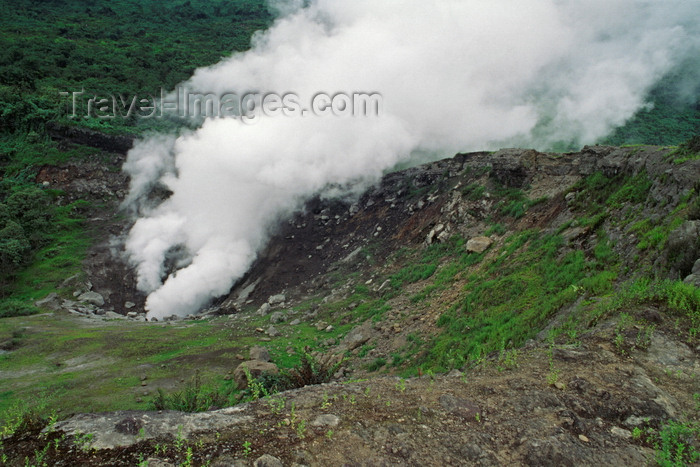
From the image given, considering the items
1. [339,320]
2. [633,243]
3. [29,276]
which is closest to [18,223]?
[29,276]

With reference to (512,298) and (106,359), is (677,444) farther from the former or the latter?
(106,359)

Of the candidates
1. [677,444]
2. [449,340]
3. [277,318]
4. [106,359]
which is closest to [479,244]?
[449,340]

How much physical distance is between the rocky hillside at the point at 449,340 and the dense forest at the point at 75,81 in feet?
26.9

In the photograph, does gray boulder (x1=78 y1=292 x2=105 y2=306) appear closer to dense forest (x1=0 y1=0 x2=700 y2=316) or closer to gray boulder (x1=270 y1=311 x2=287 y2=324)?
dense forest (x1=0 y1=0 x2=700 y2=316)

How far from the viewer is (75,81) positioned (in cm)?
4444

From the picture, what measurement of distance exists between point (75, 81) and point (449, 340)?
5671 cm

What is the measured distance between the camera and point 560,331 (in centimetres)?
564

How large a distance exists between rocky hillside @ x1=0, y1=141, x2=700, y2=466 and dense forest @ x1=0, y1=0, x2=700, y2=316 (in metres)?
8.20

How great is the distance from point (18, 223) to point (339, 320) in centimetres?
3001

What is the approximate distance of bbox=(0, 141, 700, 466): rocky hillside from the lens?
3.10 metres

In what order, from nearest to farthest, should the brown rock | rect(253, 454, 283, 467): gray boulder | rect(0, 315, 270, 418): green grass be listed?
rect(253, 454, 283, 467): gray boulder, rect(0, 315, 270, 418): green grass, the brown rock

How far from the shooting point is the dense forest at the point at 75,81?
1052 inches

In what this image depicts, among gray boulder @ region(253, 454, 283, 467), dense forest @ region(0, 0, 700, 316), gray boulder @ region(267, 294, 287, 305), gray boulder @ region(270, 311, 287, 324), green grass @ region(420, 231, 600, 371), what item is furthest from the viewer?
dense forest @ region(0, 0, 700, 316)

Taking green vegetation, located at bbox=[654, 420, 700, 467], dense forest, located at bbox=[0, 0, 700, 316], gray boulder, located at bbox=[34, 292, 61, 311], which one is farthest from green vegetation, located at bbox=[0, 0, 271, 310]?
green vegetation, located at bbox=[654, 420, 700, 467]
